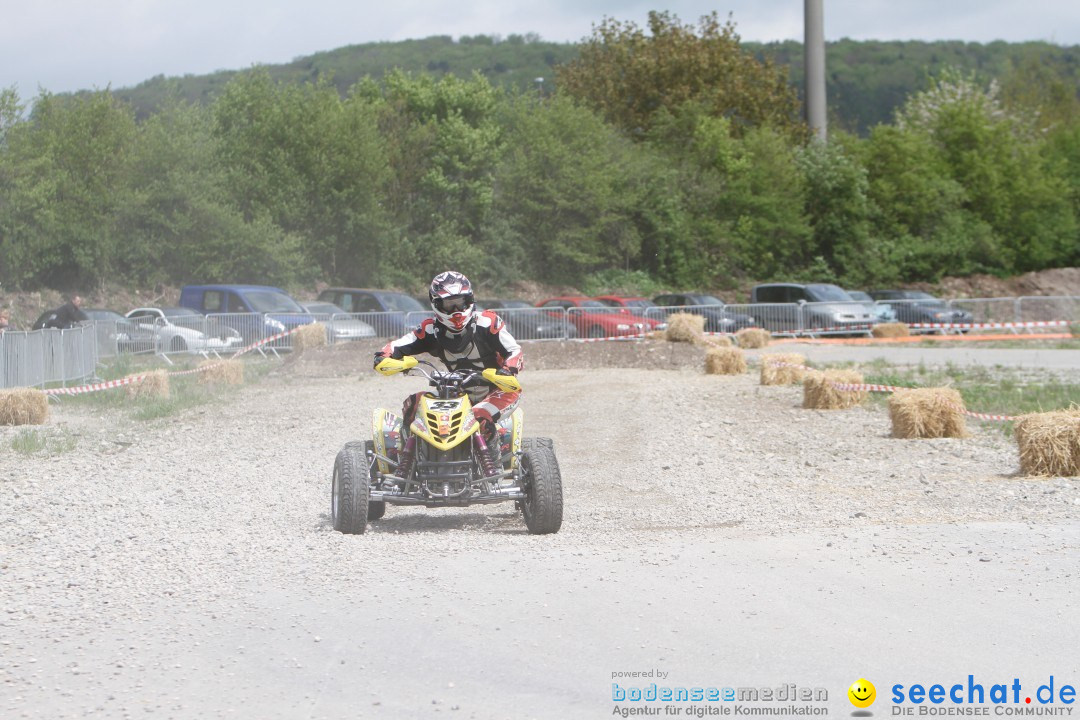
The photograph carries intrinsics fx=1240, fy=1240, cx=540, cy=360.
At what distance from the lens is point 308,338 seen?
90.0 ft

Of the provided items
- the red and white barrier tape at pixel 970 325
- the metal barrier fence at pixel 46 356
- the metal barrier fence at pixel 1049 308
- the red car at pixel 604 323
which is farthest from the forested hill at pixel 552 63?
the metal barrier fence at pixel 46 356

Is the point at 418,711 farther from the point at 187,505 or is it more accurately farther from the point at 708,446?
the point at 708,446

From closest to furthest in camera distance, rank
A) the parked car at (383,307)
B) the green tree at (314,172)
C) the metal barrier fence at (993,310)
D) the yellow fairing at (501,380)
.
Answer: the yellow fairing at (501,380) → the parked car at (383,307) → the metal barrier fence at (993,310) → the green tree at (314,172)

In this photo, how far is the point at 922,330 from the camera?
130ft

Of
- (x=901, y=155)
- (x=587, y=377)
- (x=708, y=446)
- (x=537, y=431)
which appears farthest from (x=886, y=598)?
(x=901, y=155)

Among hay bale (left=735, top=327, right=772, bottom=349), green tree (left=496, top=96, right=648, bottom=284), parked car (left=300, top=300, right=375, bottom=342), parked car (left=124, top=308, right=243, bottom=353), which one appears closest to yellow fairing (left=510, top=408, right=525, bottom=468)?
parked car (left=124, top=308, right=243, bottom=353)

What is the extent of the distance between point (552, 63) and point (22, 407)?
153951mm

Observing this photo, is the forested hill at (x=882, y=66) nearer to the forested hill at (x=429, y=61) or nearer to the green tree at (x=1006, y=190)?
the forested hill at (x=429, y=61)

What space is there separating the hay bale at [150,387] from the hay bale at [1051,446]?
549 inches

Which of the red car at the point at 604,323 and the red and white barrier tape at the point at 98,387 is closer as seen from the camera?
the red and white barrier tape at the point at 98,387

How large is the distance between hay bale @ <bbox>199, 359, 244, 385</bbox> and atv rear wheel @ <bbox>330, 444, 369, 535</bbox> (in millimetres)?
14804

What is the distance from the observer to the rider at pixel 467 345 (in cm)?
902

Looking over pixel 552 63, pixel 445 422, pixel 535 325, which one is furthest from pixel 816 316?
pixel 552 63

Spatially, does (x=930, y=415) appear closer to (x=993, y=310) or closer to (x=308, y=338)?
(x=308, y=338)
